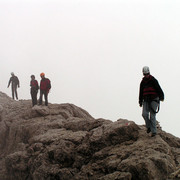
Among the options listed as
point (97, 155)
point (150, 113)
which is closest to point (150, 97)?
point (150, 113)

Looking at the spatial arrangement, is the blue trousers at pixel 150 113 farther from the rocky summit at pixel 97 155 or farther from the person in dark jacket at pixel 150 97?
the rocky summit at pixel 97 155

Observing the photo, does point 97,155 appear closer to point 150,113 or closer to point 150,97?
point 150,113

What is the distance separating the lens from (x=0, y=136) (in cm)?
1867

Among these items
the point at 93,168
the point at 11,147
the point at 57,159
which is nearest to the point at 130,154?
the point at 93,168

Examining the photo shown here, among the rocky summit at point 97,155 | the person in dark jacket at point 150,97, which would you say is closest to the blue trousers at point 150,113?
the person in dark jacket at point 150,97

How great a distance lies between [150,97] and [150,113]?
32.4 inches

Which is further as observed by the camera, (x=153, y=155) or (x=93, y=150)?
(x=93, y=150)

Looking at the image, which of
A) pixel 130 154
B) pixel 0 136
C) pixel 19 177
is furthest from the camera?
pixel 0 136

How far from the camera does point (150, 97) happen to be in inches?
418

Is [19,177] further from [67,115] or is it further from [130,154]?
[67,115]

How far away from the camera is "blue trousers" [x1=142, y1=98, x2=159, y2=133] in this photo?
10.5 metres

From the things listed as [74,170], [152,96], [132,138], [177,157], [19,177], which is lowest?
[19,177]

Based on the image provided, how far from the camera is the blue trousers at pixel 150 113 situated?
10.5m

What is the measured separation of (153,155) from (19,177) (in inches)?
322
